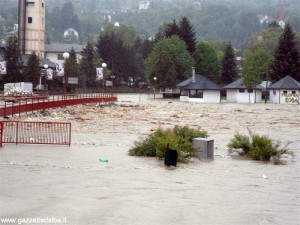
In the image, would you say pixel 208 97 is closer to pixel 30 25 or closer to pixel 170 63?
pixel 170 63

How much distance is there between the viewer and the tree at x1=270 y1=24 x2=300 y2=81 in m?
91.4

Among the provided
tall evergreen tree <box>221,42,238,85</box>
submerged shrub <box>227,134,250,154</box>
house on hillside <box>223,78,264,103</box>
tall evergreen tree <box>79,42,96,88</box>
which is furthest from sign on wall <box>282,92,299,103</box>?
submerged shrub <box>227,134,250,154</box>

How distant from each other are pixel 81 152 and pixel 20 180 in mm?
7103

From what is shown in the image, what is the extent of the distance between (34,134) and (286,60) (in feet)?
239

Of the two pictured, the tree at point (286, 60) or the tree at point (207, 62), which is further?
the tree at point (207, 62)

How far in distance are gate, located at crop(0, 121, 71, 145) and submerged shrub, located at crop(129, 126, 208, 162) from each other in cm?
411

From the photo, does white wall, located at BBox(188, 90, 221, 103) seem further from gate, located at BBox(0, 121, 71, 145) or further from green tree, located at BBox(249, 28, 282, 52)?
gate, located at BBox(0, 121, 71, 145)

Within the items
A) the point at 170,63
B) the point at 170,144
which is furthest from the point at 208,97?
the point at 170,144

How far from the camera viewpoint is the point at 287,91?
273 feet

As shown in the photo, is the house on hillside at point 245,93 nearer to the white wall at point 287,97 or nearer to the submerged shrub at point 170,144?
the white wall at point 287,97

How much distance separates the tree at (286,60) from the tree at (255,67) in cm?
276

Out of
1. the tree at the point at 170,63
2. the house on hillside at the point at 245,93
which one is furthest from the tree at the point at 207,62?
the house on hillside at the point at 245,93

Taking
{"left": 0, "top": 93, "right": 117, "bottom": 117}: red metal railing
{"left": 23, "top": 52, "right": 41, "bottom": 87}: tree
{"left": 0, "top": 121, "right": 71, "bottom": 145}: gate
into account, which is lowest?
{"left": 0, "top": 121, "right": 71, "bottom": 145}: gate

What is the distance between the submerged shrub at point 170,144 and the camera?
62.6 feet
